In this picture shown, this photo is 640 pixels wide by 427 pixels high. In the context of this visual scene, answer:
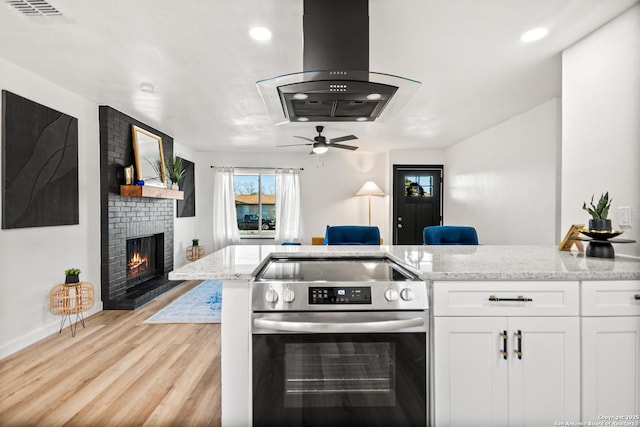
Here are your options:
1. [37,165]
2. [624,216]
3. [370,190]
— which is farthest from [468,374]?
[370,190]

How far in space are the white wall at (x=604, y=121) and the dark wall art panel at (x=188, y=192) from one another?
5799 millimetres

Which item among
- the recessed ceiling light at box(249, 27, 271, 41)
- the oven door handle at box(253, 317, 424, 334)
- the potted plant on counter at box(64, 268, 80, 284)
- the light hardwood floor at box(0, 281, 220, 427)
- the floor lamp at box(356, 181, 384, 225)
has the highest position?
Result: the recessed ceiling light at box(249, 27, 271, 41)

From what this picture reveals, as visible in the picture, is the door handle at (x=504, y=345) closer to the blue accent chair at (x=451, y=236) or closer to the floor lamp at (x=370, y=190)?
the blue accent chair at (x=451, y=236)

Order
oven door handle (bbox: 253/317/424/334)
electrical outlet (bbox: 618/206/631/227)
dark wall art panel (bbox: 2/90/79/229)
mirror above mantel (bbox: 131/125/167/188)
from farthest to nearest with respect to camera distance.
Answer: mirror above mantel (bbox: 131/125/167/188), dark wall art panel (bbox: 2/90/79/229), electrical outlet (bbox: 618/206/631/227), oven door handle (bbox: 253/317/424/334)

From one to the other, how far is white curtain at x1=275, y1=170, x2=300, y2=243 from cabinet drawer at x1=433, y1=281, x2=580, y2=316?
225 inches

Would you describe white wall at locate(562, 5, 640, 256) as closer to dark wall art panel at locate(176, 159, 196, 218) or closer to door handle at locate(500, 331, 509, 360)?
door handle at locate(500, 331, 509, 360)

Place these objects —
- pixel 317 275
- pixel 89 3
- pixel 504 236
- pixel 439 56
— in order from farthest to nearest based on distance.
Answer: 1. pixel 504 236
2. pixel 439 56
3. pixel 89 3
4. pixel 317 275

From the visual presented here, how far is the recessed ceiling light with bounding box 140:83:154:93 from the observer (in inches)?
132

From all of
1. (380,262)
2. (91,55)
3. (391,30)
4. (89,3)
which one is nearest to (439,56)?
(391,30)

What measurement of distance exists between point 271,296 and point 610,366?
151 cm

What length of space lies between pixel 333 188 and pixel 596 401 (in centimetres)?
616

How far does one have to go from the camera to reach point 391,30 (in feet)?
7.66

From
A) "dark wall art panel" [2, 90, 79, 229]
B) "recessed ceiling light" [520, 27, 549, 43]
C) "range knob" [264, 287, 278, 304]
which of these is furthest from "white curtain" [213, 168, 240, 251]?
"range knob" [264, 287, 278, 304]

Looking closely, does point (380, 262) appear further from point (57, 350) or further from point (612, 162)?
point (57, 350)
